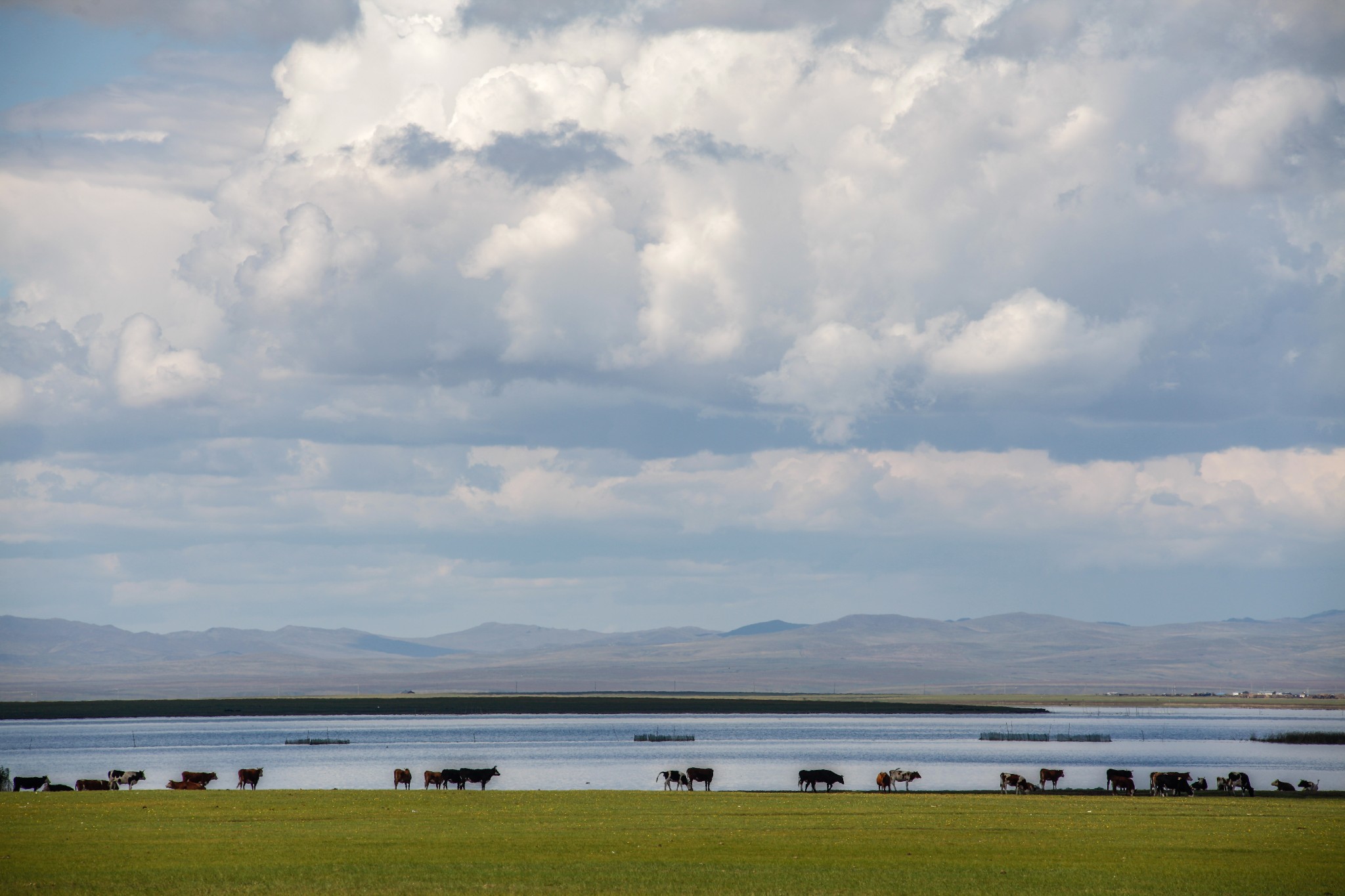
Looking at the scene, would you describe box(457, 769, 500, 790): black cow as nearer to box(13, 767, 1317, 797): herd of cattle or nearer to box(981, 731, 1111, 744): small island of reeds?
box(13, 767, 1317, 797): herd of cattle

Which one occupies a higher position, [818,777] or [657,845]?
[657,845]

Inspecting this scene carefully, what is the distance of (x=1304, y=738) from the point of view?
110 m

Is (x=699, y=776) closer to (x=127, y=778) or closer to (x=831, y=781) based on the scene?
(x=831, y=781)

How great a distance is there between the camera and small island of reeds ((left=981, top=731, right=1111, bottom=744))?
111 meters

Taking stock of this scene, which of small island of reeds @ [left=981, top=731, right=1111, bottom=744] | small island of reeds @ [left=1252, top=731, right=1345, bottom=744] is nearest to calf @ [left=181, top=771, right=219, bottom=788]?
small island of reeds @ [left=981, top=731, right=1111, bottom=744]

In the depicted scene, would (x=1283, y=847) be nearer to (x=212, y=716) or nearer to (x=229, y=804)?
(x=229, y=804)

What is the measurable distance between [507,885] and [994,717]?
163328mm

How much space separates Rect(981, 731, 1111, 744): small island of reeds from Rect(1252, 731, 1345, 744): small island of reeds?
38.3 feet

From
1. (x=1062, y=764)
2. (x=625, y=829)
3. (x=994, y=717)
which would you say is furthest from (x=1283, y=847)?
(x=994, y=717)

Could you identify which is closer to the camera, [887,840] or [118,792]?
[887,840]

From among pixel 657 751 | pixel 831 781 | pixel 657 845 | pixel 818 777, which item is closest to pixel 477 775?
pixel 818 777

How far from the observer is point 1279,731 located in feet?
406

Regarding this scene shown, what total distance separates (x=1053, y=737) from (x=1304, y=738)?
62.7 feet

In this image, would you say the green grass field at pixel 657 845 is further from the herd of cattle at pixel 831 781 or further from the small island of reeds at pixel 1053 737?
the small island of reeds at pixel 1053 737
